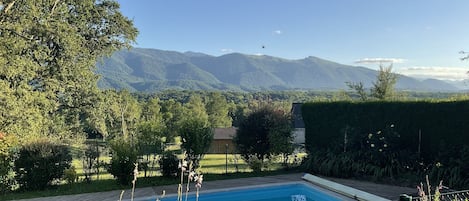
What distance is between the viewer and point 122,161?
9867 millimetres

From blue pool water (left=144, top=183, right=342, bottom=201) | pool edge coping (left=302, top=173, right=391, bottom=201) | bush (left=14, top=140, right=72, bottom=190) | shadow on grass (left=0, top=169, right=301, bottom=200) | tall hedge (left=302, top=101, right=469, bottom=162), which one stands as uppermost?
tall hedge (left=302, top=101, right=469, bottom=162)

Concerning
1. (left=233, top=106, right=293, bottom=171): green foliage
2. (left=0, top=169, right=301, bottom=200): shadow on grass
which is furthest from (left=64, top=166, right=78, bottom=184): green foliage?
(left=233, top=106, right=293, bottom=171): green foliage

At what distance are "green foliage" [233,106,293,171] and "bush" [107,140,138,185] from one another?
4.06 meters

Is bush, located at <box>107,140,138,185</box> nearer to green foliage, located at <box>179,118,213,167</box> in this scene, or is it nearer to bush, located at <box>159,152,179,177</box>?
bush, located at <box>159,152,179,177</box>

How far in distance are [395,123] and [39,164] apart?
30.6ft

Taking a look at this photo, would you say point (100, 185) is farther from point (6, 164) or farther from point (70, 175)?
point (6, 164)

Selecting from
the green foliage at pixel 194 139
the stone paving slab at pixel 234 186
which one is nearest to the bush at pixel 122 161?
the stone paving slab at pixel 234 186

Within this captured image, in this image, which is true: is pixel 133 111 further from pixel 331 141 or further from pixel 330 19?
pixel 331 141

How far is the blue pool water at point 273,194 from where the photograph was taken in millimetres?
9241

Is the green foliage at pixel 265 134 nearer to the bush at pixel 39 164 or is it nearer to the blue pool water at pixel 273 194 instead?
the blue pool water at pixel 273 194

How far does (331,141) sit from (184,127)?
4768 millimetres

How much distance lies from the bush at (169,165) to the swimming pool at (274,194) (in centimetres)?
186

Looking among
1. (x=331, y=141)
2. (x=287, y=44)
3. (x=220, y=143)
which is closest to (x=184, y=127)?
(x=331, y=141)

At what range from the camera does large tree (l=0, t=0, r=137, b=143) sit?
48.2ft
